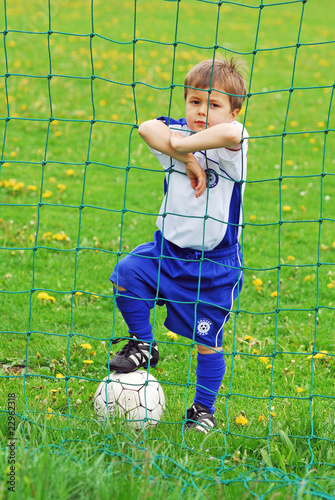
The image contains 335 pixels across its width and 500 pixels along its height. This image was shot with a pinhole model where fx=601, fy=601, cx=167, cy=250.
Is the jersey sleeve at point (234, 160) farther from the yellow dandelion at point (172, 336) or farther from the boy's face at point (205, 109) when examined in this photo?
the yellow dandelion at point (172, 336)

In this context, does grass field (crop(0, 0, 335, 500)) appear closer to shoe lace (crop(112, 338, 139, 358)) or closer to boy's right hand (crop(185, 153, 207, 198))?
shoe lace (crop(112, 338, 139, 358))

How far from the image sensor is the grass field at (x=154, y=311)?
238cm

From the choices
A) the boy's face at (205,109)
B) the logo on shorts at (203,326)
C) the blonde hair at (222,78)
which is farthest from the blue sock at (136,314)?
the blonde hair at (222,78)

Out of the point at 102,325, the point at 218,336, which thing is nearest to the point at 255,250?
the point at 102,325

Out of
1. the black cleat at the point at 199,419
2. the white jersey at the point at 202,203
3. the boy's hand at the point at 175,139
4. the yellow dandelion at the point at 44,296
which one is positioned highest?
the boy's hand at the point at 175,139

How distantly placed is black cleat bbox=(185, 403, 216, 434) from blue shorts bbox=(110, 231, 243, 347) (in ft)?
1.04

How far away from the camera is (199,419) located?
2854mm

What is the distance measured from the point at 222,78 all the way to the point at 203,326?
1.16 metres

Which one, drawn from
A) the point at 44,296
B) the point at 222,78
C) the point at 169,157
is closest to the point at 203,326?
the point at 169,157

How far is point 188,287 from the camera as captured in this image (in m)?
2.87

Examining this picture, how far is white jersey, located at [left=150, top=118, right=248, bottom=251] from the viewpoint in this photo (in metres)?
2.80

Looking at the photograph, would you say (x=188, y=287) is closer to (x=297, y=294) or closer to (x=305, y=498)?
(x=305, y=498)

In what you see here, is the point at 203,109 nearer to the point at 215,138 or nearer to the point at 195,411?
the point at 215,138

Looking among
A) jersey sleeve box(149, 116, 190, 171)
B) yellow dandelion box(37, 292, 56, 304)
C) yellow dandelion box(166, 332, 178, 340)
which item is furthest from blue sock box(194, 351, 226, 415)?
yellow dandelion box(37, 292, 56, 304)
